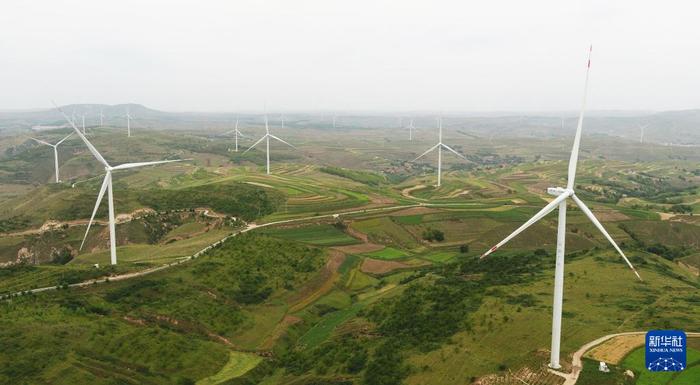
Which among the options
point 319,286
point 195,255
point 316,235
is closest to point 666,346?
point 319,286

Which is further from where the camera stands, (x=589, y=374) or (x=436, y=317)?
(x=436, y=317)

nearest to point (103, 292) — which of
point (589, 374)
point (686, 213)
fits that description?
point (589, 374)

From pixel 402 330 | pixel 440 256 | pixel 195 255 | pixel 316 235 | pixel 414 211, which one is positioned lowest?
pixel 440 256

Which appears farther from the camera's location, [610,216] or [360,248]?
[610,216]

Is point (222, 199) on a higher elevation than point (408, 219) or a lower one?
higher

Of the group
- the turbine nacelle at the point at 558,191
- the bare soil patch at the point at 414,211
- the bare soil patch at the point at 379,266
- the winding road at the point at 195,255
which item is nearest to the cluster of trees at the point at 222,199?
the winding road at the point at 195,255

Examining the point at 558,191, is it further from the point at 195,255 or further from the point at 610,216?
the point at 610,216

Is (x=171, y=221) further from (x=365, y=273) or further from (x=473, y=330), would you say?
(x=473, y=330)
